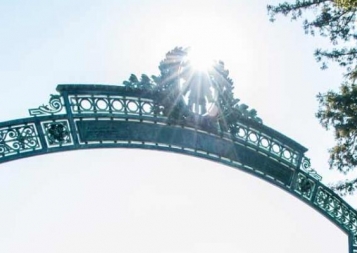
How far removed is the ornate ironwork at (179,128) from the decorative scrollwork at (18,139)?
15mm

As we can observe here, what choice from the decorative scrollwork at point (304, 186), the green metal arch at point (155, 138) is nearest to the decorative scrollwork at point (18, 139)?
the green metal arch at point (155, 138)

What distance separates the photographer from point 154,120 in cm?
900

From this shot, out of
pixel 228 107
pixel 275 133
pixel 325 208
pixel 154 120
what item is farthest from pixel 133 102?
pixel 325 208

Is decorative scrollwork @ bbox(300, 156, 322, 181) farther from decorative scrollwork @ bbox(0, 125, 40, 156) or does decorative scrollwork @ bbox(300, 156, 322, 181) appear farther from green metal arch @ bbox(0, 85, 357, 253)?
decorative scrollwork @ bbox(0, 125, 40, 156)

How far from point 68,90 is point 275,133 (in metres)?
3.87

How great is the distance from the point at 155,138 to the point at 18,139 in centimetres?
223

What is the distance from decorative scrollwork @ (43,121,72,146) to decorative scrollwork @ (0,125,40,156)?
196 mm

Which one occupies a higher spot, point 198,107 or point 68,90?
point 198,107

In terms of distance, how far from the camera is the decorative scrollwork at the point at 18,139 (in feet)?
26.7

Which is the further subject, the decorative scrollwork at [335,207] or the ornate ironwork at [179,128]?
the decorative scrollwork at [335,207]

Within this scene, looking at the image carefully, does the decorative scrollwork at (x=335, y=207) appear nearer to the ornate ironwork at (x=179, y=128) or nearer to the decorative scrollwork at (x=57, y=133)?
the ornate ironwork at (x=179, y=128)

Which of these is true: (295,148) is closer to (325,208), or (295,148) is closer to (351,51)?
(325,208)

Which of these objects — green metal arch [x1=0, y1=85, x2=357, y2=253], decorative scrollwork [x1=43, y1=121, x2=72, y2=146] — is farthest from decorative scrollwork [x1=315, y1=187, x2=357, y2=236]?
decorative scrollwork [x1=43, y1=121, x2=72, y2=146]

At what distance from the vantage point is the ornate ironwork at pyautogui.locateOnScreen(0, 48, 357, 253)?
8.38 m
